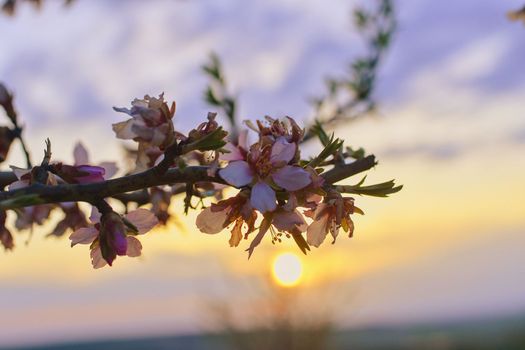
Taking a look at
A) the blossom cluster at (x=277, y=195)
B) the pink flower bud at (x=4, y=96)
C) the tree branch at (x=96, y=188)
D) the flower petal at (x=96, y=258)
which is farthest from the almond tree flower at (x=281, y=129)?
the pink flower bud at (x=4, y=96)

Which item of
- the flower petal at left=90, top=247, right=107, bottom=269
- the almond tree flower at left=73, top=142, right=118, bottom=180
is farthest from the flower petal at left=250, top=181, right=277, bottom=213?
the almond tree flower at left=73, top=142, right=118, bottom=180

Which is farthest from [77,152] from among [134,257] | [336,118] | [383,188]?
[336,118]

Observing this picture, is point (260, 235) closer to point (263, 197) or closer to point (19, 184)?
point (263, 197)

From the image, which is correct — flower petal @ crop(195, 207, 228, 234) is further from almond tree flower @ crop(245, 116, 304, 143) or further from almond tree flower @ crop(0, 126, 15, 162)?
almond tree flower @ crop(0, 126, 15, 162)

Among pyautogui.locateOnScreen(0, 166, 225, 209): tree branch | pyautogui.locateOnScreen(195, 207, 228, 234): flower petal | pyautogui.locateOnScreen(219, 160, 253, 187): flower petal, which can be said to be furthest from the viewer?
pyautogui.locateOnScreen(195, 207, 228, 234): flower petal

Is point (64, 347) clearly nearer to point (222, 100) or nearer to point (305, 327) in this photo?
point (305, 327)

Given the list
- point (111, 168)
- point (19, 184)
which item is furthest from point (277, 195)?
point (111, 168)
